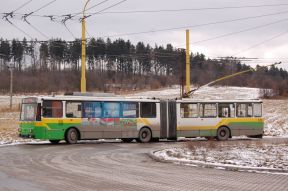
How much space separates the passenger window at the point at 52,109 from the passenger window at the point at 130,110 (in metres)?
4.07

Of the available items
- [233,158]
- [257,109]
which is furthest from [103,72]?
[233,158]

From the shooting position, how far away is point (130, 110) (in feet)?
97.7

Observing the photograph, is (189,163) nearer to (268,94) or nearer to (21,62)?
(268,94)

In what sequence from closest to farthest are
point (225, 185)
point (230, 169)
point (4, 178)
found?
point (225, 185) → point (4, 178) → point (230, 169)

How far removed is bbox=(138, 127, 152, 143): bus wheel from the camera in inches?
1180

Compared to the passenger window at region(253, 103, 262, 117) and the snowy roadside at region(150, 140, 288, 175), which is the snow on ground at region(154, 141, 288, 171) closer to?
the snowy roadside at region(150, 140, 288, 175)

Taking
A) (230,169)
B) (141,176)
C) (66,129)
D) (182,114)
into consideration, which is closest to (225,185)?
(141,176)

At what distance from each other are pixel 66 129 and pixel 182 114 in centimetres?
781

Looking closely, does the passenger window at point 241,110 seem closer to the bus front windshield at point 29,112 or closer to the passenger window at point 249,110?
the passenger window at point 249,110

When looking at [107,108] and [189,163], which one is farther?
[107,108]

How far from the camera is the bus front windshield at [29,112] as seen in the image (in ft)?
87.5

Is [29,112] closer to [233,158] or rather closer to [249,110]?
[233,158]

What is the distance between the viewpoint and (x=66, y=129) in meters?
27.1

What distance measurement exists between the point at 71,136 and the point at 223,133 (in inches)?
414
